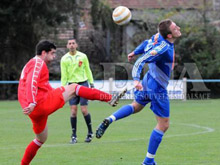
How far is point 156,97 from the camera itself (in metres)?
7.89

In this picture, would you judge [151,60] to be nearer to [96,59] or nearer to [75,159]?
[75,159]

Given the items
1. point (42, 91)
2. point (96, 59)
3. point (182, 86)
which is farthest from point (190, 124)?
point (96, 59)

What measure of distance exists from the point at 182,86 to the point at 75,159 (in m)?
17.1

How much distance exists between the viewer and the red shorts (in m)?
7.46

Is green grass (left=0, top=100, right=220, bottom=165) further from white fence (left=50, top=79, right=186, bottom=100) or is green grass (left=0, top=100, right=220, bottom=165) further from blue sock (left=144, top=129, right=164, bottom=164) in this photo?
white fence (left=50, top=79, right=186, bottom=100)

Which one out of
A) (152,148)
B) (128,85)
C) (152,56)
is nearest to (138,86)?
(152,56)

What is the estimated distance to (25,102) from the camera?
24.1 feet

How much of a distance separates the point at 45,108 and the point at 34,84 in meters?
0.40

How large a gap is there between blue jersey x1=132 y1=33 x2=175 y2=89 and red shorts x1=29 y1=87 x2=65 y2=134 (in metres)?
1.20

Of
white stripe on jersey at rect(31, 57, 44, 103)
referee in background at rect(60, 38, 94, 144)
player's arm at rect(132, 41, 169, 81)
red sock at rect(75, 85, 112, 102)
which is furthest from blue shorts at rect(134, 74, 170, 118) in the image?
referee in background at rect(60, 38, 94, 144)

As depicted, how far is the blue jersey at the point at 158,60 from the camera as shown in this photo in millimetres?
7809

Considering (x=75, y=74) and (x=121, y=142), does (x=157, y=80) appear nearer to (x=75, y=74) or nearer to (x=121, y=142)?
(x=121, y=142)

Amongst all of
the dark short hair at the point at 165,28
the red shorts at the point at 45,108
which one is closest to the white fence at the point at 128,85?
the dark short hair at the point at 165,28

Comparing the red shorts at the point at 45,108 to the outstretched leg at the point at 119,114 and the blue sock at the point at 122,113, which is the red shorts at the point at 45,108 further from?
the blue sock at the point at 122,113
